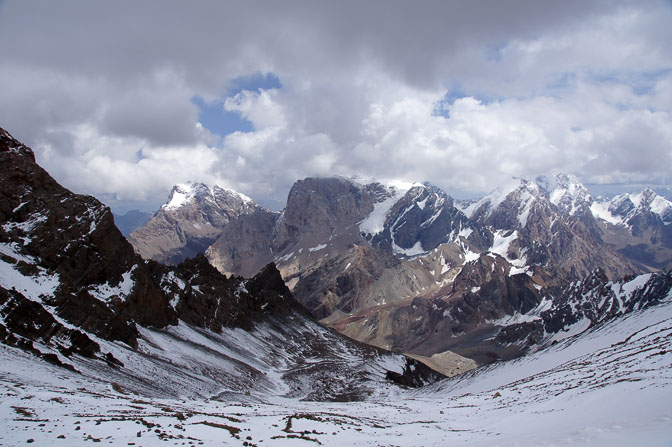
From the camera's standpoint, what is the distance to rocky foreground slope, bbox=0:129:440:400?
56531mm

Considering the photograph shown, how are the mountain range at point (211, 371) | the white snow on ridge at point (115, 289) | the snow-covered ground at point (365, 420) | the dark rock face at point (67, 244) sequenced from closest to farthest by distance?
the snow-covered ground at point (365, 420) < the mountain range at point (211, 371) < the dark rock face at point (67, 244) < the white snow on ridge at point (115, 289)

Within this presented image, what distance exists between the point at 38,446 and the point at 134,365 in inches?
1838

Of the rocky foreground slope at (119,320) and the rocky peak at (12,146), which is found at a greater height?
the rocky peak at (12,146)

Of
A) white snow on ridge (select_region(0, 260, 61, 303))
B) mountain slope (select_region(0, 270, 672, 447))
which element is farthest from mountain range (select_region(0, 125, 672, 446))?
white snow on ridge (select_region(0, 260, 61, 303))

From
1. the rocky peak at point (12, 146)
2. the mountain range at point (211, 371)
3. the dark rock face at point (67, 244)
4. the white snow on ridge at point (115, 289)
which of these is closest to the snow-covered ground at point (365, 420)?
the mountain range at point (211, 371)

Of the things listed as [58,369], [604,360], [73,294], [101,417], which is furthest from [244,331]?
[101,417]

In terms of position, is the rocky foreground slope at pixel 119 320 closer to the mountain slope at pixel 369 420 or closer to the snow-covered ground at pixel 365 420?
the snow-covered ground at pixel 365 420

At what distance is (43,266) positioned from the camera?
251 ft

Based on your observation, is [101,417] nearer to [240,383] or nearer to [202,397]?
[202,397]

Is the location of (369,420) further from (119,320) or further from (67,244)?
(67,244)

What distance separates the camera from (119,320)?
253 feet

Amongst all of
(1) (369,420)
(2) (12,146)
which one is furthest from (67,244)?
(1) (369,420)

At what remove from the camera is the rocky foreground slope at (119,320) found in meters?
56.5

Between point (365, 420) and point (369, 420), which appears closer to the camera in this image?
point (365, 420)
